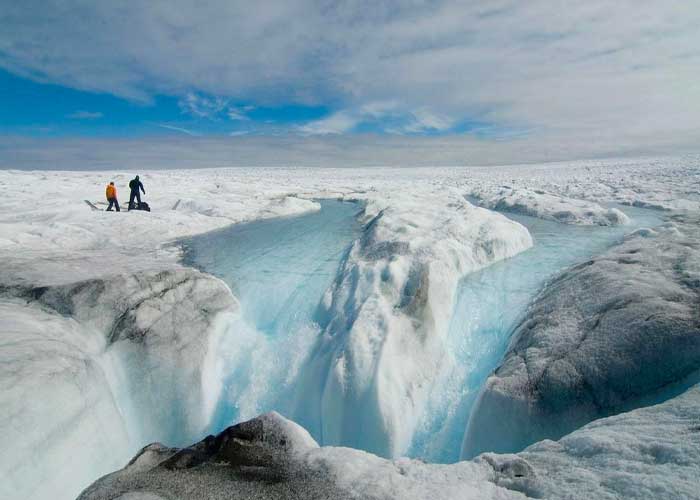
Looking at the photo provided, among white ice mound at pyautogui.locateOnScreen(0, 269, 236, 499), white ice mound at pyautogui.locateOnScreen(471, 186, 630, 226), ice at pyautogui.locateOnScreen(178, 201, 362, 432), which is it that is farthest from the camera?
white ice mound at pyautogui.locateOnScreen(471, 186, 630, 226)

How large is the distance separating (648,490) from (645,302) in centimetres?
298

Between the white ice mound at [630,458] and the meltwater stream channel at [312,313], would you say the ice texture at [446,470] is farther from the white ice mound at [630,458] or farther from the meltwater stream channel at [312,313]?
the meltwater stream channel at [312,313]

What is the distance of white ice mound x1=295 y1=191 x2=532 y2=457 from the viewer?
4660mm

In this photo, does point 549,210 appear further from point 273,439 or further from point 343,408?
point 273,439

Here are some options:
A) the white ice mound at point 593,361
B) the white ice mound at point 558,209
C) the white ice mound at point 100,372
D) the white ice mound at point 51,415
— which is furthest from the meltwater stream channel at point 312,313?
the white ice mound at point 51,415

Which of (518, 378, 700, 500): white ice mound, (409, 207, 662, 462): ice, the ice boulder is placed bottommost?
(409, 207, 662, 462): ice

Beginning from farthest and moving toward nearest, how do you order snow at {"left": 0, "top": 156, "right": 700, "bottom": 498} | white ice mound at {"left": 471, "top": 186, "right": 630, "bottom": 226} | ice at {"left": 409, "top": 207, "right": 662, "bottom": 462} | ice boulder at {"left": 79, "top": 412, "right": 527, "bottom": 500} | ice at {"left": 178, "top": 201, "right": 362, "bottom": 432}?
1. white ice mound at {"left": 471, "top": 186, "right": 630, "bottom": 226}
2. ice at {"left": 178, "top": 201, "right": 362, "bottom": 432}
3. ice at {"left": 409, "top": 207, "right": 662, "bottom": 462}
4. snow at {"left": 0, "top": 156, "right": 700, "bottom": 498}
5. ice boulder at {"left": 79, "top": 412, "right": 527, "bottom": 500}

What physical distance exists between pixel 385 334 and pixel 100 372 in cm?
377

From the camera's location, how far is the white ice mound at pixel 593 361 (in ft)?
12.0

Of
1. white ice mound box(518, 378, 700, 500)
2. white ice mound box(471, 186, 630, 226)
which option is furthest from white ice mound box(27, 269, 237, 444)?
white ice mound box(471, 186, 630, 226)

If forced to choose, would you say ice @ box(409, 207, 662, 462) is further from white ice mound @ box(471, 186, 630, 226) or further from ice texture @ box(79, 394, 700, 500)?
white ice mound @ box(471, 186, 630, 226)

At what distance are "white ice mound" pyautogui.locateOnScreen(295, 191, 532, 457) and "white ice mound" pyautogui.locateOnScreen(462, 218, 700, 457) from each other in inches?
38.8

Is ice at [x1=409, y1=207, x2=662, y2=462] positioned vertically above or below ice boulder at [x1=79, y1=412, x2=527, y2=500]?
below

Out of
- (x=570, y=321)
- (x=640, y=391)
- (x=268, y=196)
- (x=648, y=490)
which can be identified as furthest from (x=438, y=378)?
(x=268, y=196)
